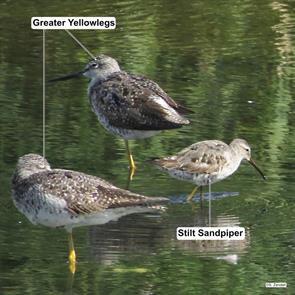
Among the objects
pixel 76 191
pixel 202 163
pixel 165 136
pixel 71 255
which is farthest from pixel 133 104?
pixel 71 255

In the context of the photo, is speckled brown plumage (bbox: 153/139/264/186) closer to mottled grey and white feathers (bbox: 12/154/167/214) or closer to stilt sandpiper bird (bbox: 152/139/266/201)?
stilt sandpiper bird (bbox: 152/139/266/201)

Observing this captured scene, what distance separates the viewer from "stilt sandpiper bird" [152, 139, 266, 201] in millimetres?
13586

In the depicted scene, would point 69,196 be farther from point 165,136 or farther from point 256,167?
point 165,136

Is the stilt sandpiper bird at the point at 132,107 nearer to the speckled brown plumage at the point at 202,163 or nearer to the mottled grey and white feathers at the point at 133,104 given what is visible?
the mottled grey and white feathers at the point at 133,104

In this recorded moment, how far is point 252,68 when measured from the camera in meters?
18.0

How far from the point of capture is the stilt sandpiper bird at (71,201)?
11508 mm

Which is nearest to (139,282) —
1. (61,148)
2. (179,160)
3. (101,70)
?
(179,160)

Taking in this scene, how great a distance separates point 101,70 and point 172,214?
314 centimetres

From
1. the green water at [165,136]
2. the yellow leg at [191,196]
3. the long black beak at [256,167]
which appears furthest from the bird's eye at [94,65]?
the yellow leg at [191,196]

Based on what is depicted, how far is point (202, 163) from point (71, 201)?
2.40 meters

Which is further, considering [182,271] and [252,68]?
[252,68]

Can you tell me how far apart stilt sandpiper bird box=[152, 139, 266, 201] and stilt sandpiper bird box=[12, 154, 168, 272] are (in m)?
1.85

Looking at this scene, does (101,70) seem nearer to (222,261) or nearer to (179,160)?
(179,160)

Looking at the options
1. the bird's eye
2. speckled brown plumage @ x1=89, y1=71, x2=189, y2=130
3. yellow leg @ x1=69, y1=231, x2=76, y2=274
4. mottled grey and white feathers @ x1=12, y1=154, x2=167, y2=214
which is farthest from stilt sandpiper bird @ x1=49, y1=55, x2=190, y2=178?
yellow leg @ x1=69, y1=231, x2=76, y2=274
